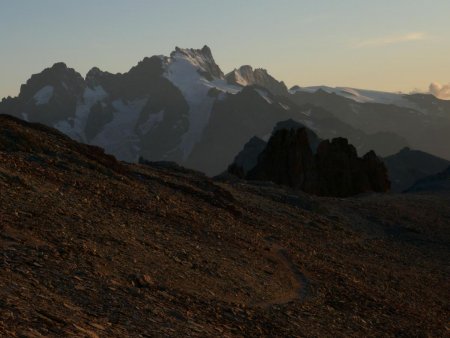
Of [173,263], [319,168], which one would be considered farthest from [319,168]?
[173,263]

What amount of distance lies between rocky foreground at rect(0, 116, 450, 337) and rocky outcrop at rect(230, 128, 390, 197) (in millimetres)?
51635

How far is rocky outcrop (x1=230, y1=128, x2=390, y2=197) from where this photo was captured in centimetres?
9625

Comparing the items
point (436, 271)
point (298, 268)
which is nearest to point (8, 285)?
point (298, 268)

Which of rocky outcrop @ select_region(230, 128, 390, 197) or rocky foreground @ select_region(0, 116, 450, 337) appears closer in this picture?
rocky foreground @ select_region(0, 116, 450, 337)

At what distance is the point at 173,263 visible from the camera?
20.6 metres

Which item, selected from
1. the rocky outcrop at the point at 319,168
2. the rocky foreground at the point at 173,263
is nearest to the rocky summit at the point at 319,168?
the rocky outcrop at the point at 319,168

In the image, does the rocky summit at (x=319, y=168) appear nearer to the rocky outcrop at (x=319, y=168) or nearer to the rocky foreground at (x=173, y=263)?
the rocky outcrop at (x=319, y=168)

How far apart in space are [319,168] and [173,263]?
80.0m

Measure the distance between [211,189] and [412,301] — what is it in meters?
18.1

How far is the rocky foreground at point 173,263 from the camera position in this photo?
14.5 m

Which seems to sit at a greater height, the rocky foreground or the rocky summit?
the rocky summit

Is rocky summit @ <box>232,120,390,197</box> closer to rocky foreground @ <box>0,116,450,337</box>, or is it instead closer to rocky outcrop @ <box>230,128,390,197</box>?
rocky outcrop @ <box>230,128,390,197</box>

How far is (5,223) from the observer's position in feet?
59.6

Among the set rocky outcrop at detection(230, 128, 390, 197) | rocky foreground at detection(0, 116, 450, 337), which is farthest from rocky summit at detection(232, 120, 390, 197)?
rocky foreground at detection(0, 116, 450, 337)
